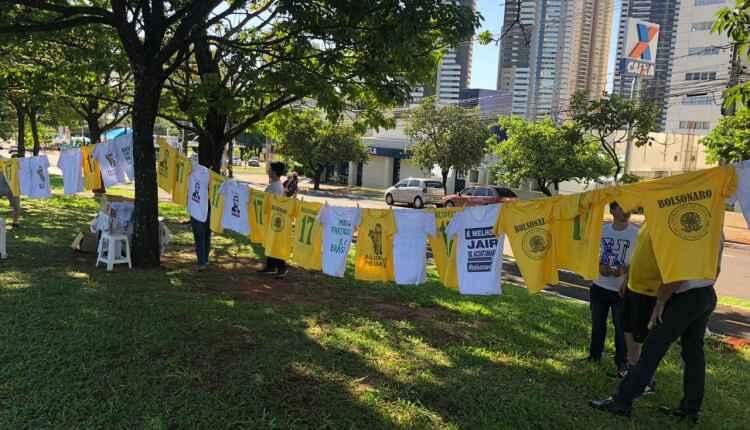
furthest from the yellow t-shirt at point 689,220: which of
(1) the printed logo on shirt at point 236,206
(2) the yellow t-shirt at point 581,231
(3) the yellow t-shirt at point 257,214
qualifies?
(1) the printed logo on shirt at point 236,206

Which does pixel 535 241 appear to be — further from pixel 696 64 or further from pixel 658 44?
pixel 696 64

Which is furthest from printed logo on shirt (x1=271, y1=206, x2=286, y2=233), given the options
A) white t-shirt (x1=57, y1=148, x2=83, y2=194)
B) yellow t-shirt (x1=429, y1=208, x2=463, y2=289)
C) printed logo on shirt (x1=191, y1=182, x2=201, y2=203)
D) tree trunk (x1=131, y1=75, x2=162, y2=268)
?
white t-shirt (x1=57, y1=148, x2=83, y2=194)

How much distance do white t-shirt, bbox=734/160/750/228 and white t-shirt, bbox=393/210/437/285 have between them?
282 centimetres

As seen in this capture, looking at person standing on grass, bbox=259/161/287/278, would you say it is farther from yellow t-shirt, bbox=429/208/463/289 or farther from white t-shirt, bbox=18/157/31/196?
white t-shirt, bbox=18/157/31/196

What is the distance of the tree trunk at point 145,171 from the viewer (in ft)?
25.8

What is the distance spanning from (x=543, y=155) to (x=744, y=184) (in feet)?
76.6

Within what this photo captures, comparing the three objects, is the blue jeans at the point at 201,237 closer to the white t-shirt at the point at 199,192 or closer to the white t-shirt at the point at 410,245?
the white t-shirt at the point at 199,192

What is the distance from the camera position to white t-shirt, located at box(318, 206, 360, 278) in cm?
633

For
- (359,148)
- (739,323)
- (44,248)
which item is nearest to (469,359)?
(739,323)

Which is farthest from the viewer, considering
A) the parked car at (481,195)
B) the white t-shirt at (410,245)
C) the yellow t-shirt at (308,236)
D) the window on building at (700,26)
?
the window on building at (700,26)

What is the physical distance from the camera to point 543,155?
26.3 metres

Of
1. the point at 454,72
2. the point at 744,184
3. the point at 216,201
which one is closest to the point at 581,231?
the point at 744,184

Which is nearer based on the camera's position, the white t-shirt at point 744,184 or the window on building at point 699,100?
the white t-shirt at point 744,184

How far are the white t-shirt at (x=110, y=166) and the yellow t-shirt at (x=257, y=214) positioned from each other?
10.7ft
